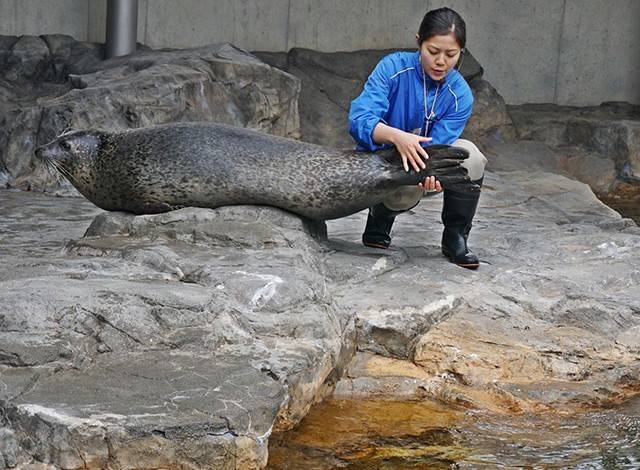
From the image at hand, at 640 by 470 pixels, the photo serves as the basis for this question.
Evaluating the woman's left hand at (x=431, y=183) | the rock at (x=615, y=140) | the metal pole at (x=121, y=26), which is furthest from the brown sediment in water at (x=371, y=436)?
the rock at (x=615, y=140)

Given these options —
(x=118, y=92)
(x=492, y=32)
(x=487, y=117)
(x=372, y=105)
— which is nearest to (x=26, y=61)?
(x=118, y=92)

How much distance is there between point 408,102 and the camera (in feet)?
16.6

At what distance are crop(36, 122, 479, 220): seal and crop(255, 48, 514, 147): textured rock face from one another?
4437 millimetres

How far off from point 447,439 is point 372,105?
5.59 feet

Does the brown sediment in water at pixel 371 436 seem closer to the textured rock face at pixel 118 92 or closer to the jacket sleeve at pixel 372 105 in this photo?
the jacket sleeve at pixel 372 105

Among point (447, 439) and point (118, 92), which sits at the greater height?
point (118, 92)

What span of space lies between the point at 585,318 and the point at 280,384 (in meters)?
1.76

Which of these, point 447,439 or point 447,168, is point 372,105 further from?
point 447,439

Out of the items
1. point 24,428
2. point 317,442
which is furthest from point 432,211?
point 24,428

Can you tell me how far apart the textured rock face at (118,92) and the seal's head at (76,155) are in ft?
7.14

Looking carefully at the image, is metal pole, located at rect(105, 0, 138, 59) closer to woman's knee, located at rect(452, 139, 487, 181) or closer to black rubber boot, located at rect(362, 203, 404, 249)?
black rubber boot, located at rect(362, 203, 404, 249)

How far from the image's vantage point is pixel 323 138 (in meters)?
9.73

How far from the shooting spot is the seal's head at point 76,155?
5.49m

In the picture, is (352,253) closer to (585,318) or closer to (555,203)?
(585,318)
